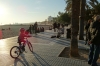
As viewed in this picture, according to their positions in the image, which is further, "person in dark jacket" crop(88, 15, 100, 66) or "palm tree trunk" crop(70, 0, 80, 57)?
"palm tree trunk" crop(70, 0, 80, 57)

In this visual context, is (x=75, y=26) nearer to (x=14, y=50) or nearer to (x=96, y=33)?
(x=96, y=33)

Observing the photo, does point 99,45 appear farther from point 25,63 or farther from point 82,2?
point 82,2

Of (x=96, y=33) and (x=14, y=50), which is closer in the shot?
(x=96, y=33)

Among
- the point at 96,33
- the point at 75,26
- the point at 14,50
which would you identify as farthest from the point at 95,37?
the point at 14,50


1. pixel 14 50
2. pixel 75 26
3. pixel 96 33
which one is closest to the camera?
pixel 96 33

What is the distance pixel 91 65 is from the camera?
23.8 feet

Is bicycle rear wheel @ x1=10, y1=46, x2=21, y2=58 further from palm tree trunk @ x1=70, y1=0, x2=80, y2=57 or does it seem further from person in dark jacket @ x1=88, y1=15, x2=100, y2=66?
person in dark jacket @ x1=88, y1=15, x2=100, y2=66

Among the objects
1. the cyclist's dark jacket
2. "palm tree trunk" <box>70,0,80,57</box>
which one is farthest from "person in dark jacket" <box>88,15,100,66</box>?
"palm tree trunk" <box>70,0,80,57</box>

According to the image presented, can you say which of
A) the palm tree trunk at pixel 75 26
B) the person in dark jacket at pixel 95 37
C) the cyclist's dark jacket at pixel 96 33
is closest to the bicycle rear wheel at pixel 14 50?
the palm tree trunk at pixel 75 26

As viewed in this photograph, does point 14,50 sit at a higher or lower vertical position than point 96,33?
lower

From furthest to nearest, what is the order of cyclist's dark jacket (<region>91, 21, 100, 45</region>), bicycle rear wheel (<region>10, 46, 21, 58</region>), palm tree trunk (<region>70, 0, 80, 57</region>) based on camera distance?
palm tree trunk (<region>70, 0, 80, 57</region>)
bicycle rear wheel (<region>10, 46, 21, 58</region>)
cyclist's dark jacket (<region>91, 21, 100, 45</region>)

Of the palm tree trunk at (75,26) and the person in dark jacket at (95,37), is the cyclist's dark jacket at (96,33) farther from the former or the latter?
the palm tree trunk at (75,26)

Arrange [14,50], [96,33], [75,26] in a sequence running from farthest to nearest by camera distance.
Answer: [75,26] → [14,50] → [96,33]

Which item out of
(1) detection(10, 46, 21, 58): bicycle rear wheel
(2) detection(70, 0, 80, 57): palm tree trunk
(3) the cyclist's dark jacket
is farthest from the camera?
(2) detection(70, 0, 80, 57): palm tree trunk
